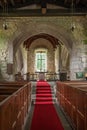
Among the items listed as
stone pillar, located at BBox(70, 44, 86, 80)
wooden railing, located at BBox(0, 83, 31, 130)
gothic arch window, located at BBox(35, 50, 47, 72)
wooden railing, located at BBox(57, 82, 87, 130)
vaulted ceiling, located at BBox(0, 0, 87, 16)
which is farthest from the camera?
gothic arch window, located at BBox(35, 50, 47, 72)

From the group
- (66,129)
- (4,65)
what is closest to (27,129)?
(66,129)

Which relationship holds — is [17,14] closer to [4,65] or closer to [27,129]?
[4,65]

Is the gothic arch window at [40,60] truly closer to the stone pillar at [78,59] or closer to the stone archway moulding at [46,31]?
the stone archway moulding at [46,31]

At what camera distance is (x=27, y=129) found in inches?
207

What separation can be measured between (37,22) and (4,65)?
2.87 meters

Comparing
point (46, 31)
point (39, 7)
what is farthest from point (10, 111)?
point (46, 31)

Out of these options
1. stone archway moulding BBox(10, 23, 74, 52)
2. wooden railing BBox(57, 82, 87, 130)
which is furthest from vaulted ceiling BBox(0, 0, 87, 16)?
wooden railing BBox(57, 82, 87, 130)

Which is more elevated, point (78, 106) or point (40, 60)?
point (40, 60)

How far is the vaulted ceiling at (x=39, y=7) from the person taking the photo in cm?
1223

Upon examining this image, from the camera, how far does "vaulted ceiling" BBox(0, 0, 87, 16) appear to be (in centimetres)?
1223

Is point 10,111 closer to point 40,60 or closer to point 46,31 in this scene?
point 46,31

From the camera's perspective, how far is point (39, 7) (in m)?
12.6

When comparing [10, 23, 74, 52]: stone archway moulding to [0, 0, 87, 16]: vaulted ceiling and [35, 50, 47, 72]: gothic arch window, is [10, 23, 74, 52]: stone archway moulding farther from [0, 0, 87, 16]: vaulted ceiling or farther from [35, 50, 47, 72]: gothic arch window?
[35, 50, 47, 72]: gothic arch window

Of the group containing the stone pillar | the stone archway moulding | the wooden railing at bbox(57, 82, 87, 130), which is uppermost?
the stone archway moulding
